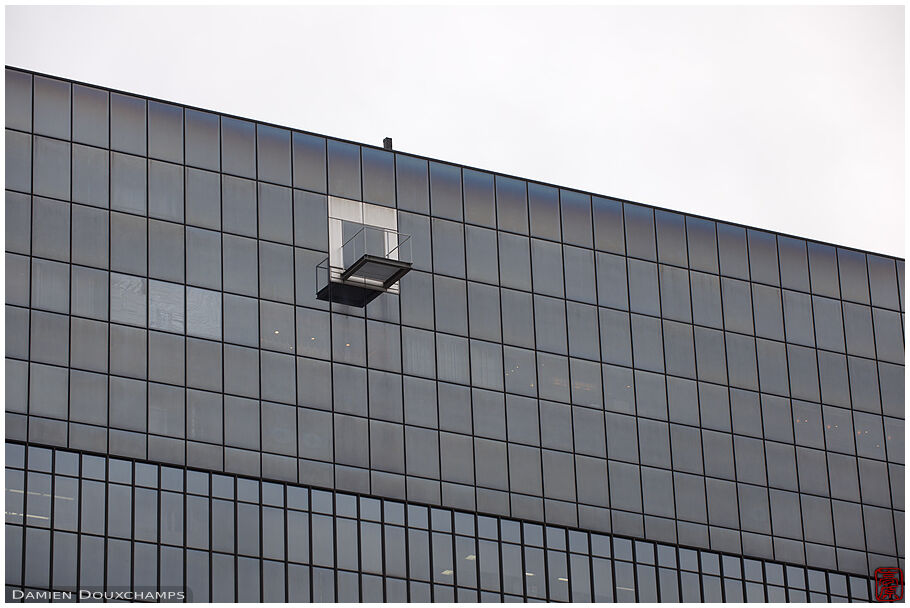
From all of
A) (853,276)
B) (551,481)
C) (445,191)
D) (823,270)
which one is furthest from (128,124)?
(853,276)

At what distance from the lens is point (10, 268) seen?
180ft

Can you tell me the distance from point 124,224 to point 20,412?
7957 millimetres

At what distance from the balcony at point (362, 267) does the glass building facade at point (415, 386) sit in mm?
595

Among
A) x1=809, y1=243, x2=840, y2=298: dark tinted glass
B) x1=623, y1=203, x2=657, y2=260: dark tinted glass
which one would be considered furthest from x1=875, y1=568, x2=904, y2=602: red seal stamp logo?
x1=623, y1=203, x2=657, y2=260: dark tinted glass

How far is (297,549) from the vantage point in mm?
57156

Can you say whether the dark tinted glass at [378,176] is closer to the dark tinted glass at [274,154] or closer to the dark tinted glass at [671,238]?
the dark tinted glass at [274,154]

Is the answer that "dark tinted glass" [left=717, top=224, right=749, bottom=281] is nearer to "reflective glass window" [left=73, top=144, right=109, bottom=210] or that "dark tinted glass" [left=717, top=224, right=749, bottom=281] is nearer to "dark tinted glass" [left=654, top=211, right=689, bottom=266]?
"dark tinted glass" [left=654, top=211, right=689, bottom=266]

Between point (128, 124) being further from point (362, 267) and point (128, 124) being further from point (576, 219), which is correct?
point (576, 219)

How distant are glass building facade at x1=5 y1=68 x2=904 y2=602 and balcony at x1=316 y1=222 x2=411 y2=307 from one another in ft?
1.95

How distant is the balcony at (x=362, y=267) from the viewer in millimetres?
59719

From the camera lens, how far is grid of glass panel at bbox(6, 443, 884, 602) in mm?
53312

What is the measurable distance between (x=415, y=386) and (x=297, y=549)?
7.92 metres

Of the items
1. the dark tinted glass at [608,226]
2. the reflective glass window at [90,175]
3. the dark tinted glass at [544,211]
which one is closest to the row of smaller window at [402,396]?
the reflective glass window at [90,175]

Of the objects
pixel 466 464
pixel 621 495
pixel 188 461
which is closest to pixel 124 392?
pixel 188 461
